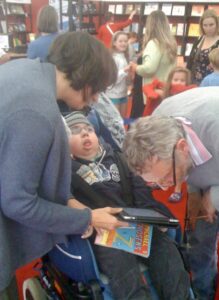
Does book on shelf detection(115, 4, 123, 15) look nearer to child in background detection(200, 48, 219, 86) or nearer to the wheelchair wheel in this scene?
child in background detection(200, 48, 219, 86)

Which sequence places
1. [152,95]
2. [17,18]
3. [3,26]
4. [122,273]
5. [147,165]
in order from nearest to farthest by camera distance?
[147,165] < [122,273] < [152,95] < [3,26] < [17,18]

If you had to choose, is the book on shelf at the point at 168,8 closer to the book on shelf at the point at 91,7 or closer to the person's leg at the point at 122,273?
the book on shelf at the point at 91,7

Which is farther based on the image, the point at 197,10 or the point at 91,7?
the point at 91,7

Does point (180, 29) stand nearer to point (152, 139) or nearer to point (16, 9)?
point (16, 9)

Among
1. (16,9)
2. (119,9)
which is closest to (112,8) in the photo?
(119,9)

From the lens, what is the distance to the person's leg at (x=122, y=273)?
126cm

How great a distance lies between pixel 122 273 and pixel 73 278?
0.19m

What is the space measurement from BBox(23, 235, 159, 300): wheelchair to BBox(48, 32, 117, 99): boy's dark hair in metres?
0.58

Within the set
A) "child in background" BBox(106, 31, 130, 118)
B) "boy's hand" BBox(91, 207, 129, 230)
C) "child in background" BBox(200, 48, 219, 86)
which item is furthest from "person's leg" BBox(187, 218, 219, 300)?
"child in background" BBox(106, 31, 130, 118)

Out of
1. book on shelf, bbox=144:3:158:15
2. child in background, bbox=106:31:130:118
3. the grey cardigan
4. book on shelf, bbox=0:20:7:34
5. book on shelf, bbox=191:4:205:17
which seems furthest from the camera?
book on shelf, bbox=144:3:158:15

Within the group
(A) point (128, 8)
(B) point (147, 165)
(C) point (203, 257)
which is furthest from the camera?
(A) point (128, 8)

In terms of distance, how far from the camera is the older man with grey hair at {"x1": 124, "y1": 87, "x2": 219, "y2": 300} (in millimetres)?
1160

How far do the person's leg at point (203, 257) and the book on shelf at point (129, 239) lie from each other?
414 mm

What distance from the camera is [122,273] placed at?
1289mm
